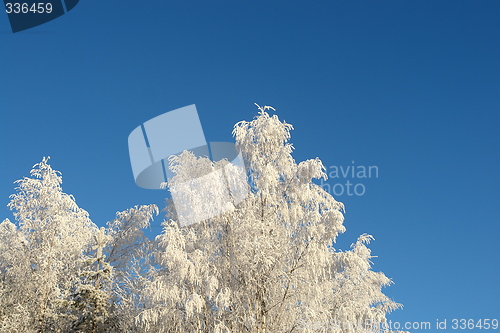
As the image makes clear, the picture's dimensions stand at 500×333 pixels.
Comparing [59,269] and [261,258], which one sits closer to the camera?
[261,258]

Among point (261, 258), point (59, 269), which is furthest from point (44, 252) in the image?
point (261, 258)

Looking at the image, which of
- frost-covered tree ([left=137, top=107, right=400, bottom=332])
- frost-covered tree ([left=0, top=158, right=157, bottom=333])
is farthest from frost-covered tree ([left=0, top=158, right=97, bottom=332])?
frost-covered tree ([left=137, top=107, right=400, bottom=332])

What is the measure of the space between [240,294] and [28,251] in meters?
6.82

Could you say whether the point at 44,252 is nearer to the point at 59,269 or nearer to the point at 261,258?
the point at 59,269

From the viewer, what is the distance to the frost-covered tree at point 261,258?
1052 centimetres

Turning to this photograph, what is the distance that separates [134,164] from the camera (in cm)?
1449

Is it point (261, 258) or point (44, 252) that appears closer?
point (261, 258)

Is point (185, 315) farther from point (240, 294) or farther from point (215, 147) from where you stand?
point (215, 147)

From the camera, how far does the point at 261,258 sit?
10602 mm

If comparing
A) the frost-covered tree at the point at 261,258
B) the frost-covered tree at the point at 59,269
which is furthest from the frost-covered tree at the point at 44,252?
the frost-covered tree at the point at 261,258

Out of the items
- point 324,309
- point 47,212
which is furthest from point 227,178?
point 47,212

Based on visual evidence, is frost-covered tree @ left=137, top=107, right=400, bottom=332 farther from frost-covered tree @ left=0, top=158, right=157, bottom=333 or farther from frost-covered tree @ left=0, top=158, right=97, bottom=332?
frost-covered tree @ left=0, top=158, right=97, bottom=332

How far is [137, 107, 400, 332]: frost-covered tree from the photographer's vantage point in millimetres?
10523

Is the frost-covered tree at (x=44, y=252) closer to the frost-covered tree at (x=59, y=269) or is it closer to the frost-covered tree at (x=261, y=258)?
the frost-covered tree at (x=59, y=269)
